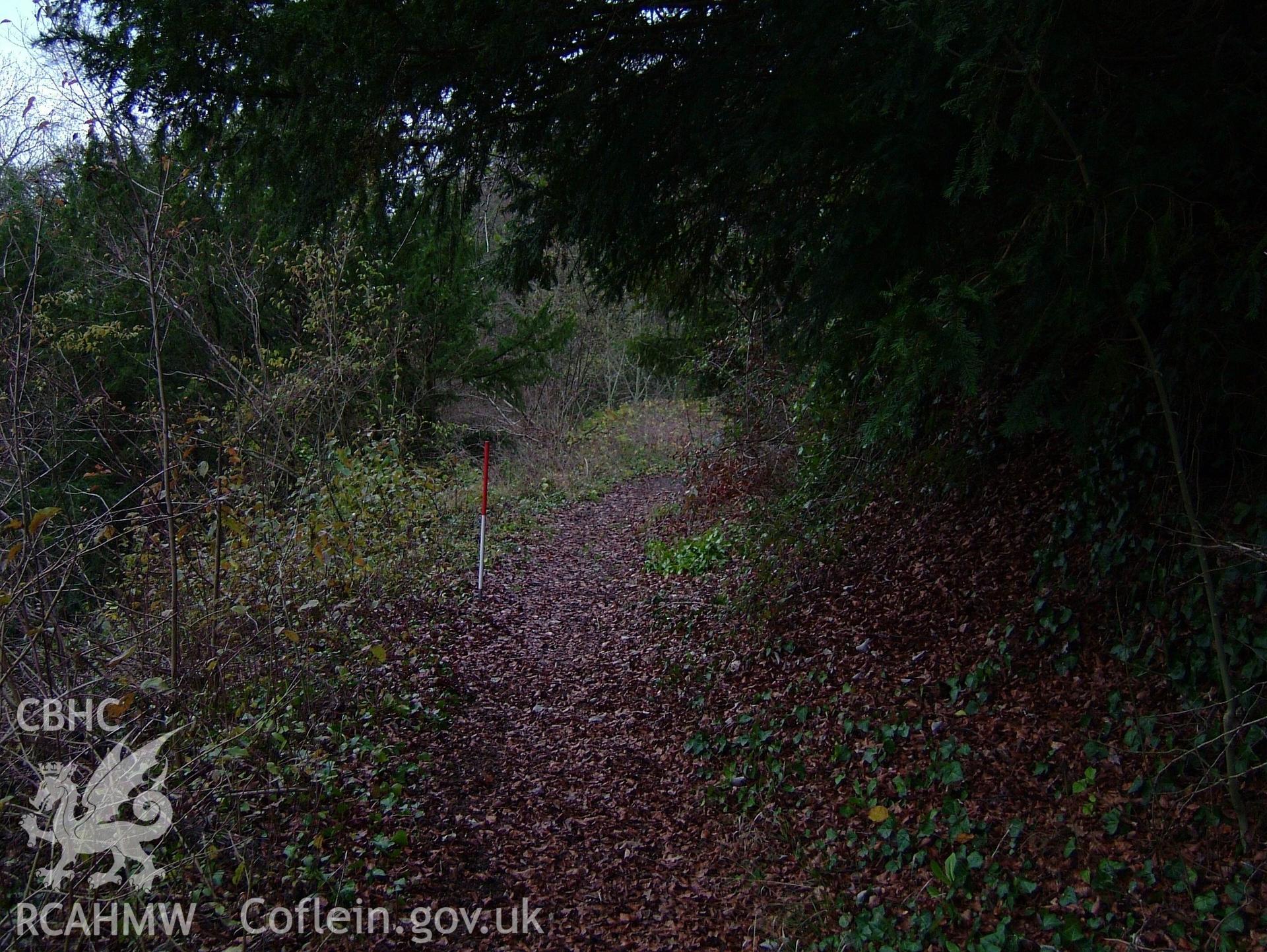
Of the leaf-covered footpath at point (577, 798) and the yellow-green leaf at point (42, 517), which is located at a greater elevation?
the yellow-green leaf at point (42, 517)

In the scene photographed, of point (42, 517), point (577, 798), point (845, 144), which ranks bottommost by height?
point (577, 798)

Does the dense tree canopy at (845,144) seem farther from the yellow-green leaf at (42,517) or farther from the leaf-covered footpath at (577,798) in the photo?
the leaf-covered footpath at (577,798)

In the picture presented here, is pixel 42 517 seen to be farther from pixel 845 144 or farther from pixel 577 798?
pixel 845 144

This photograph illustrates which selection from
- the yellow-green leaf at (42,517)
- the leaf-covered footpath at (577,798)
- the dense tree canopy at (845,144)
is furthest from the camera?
the leaf-covered footpath at (577,798)

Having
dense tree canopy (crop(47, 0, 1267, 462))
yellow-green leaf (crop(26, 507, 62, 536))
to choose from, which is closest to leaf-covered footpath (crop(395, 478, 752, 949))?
yellow-green leaf (crop(26, 507, 62, 536))

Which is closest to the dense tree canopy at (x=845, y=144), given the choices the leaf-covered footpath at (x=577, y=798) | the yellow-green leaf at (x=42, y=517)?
the yellow-green leaf at (x=42, y=517)

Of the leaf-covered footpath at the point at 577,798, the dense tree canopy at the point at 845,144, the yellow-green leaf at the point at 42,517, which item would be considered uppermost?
the dense tree canopy at the point at 845,144

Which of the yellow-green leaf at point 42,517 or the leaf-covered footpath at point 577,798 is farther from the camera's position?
the leaf-covered footpath at point 577,798

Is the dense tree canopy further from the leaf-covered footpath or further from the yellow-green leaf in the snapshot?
the leaf-covered footpath

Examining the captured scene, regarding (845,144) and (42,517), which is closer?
(42,517)

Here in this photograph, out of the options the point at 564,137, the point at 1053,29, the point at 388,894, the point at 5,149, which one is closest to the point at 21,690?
the point at 388,894

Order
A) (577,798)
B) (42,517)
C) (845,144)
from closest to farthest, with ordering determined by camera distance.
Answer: (42,517)
(845,144)
(577,798)

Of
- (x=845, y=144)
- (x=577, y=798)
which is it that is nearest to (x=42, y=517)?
(x=577, y=798)

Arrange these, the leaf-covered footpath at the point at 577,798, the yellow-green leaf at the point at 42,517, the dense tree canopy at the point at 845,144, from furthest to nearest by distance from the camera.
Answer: the leaf-covered footpath at the point at 577,798 < the yellow-green leaf at the point at 42,517 < the dense tree canopy at the point at 845,144
